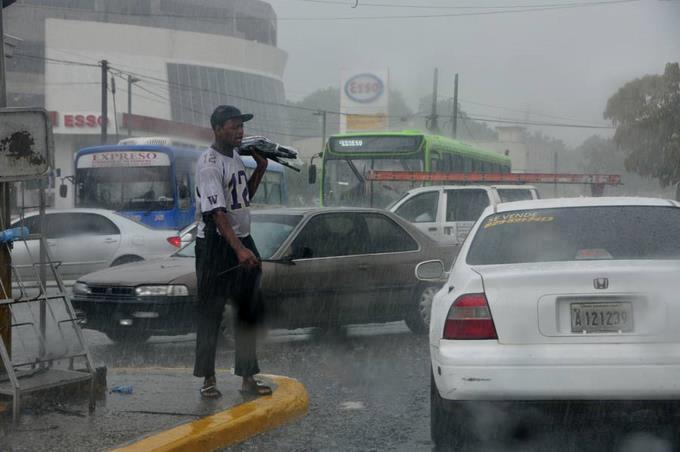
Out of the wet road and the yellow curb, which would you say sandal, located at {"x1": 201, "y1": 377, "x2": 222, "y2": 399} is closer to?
the yellow curb

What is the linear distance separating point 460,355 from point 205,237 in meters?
1.90

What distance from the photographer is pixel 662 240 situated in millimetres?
5203

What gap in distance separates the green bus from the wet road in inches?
383

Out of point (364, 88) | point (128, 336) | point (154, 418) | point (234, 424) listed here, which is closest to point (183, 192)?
point (128, 336)

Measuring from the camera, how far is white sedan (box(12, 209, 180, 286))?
14773 mm

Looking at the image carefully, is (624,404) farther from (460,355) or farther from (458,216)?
(458,216)

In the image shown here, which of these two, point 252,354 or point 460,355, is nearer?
point 460,355

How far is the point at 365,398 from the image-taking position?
676 cm

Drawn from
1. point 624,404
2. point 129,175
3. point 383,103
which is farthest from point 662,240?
point 383,103

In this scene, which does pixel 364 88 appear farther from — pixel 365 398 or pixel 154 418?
pixel 154 418

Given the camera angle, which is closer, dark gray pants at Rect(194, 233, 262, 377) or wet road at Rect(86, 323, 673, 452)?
wet road at Rect(86, 323, 673, 452)

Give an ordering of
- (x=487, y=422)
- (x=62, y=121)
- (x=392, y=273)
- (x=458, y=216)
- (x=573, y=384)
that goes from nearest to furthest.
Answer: (x=573, y=384)
(x=487, y=422)
(x=392, y=273)
(x=458, y=216)
(x=62, y=121)

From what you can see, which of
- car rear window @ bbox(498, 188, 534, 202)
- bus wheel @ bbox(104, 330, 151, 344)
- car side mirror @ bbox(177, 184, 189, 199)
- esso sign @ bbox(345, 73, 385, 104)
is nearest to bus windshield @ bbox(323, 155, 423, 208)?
car rear window @ bbox(498, 188, 534, 202)

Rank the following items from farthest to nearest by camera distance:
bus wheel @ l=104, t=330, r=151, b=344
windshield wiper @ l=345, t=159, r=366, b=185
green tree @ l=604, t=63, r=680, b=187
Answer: green tree @ l=604, t=63, r=680, b=187 → windshield wiper @ l=345, t=159, r=366, b=185 → bus wheel @ l=104, t=330, r=151, b=344
